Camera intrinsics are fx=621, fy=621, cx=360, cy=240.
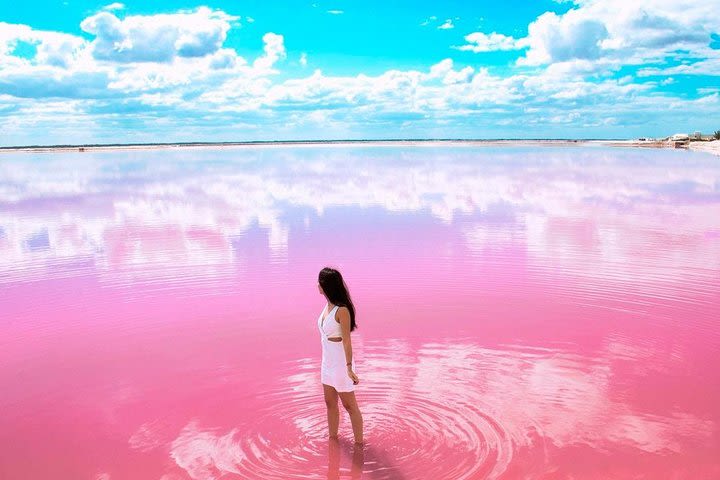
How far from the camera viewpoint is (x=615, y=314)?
10758 mm

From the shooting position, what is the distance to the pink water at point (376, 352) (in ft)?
20.8

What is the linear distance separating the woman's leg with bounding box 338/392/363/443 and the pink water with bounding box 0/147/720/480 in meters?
0.21

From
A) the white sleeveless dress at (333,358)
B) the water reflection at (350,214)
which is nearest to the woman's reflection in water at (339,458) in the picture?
the white sleeveless dress at (333,358)

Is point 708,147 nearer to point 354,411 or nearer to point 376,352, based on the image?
point 376,352

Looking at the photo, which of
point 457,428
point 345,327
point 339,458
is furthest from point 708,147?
point 345,327

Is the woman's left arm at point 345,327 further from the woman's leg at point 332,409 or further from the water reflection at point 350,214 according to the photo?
the water reflection at point 350,214

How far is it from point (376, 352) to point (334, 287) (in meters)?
3.62

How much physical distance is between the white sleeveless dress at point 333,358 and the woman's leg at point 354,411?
0.31 ft

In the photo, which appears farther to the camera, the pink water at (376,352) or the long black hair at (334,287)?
the pink water at (376,352)

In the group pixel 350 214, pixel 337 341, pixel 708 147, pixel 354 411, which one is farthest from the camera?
pixel 708 147

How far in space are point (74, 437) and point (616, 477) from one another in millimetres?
5650

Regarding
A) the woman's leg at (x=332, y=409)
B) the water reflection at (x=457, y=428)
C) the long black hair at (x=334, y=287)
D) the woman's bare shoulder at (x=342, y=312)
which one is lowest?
the water reflection at (x=457, y=428)

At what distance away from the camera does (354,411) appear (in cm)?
619

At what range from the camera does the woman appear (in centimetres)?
572
